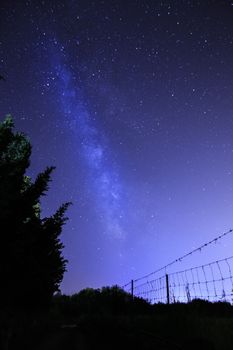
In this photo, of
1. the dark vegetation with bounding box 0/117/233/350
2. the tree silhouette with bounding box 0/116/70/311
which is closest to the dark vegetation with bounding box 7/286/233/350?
the dark vegetation with bounding box 0/117/233/350

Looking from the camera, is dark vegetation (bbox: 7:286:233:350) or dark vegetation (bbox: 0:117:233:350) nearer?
dark vegetation (bbox: 7:286:233:350)

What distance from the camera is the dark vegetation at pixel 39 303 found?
11633mm

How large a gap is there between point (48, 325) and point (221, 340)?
21920 mm

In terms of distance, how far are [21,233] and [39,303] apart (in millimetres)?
7227

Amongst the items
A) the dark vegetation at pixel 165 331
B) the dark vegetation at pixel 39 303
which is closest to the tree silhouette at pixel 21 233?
the dark vegetation at pixel 39 303

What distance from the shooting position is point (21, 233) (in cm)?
1677

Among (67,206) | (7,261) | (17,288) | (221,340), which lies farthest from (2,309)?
(221,340)

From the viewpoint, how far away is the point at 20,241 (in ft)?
52.5

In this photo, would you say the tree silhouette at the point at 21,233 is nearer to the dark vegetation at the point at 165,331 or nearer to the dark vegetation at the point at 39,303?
the dark vegetation at the point at 39,303

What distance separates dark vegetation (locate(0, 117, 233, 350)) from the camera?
11.6 metres

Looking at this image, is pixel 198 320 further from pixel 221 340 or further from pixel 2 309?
pixel 2 309

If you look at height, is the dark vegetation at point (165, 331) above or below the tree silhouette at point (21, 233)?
below

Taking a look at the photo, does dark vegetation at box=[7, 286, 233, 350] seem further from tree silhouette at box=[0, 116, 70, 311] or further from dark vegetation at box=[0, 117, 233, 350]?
tree silhouette at box=[0, 116, 70, 311]

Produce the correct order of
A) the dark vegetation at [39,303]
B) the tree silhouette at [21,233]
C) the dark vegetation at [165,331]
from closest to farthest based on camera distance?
the dark vegetation at [165,331]
the dark vegetation at [39,303]
the tree silhouette at [21,233]
